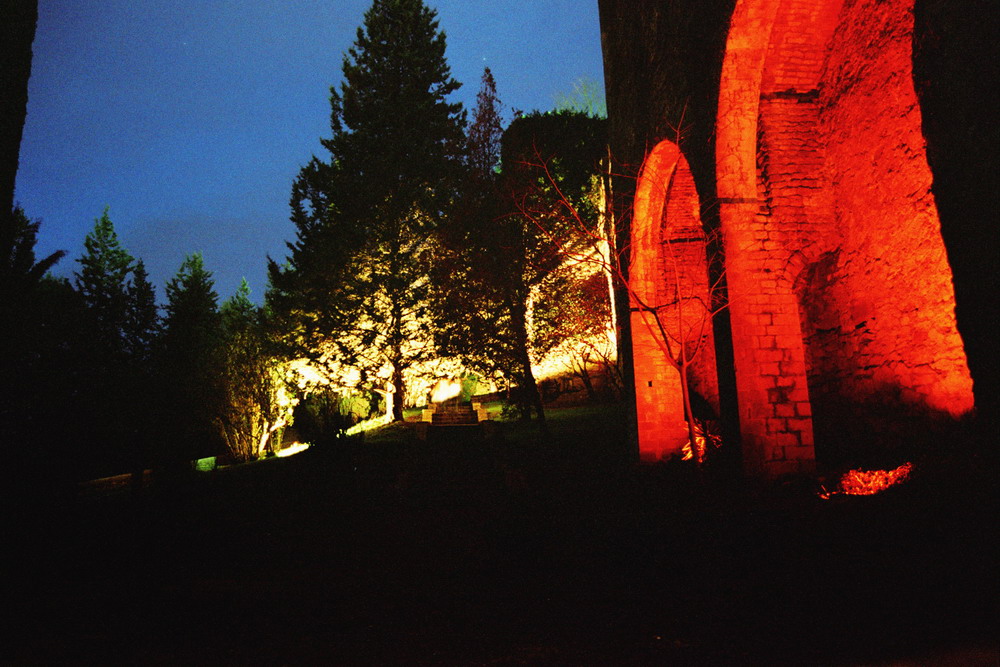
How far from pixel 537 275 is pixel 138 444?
11597mm

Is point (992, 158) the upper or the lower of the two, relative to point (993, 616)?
upper

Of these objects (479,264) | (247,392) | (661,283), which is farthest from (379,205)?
(661,283)

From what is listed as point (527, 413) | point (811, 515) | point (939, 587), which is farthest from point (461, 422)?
point (939, 587)

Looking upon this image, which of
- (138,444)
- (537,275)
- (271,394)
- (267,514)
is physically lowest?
(267,514)

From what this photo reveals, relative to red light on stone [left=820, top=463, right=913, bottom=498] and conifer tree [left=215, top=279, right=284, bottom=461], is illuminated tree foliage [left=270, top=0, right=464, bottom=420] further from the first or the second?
red light on stone [left=820, top=463, right=913, bottom=498]

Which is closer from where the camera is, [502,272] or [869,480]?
[869,480]

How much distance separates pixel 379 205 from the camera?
20.8m

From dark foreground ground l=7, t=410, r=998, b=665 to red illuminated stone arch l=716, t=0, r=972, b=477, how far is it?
1539 millimetres

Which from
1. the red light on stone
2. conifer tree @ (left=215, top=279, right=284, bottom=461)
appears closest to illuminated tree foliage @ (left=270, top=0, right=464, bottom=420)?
conifer tree @ (left=215, top=279, right=284, bottom=461)

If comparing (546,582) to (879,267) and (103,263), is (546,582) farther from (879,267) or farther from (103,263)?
(103,263)

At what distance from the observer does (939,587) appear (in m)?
2.97

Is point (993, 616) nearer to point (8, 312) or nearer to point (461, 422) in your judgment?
point (8, 312)

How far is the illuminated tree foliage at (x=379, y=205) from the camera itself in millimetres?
19781

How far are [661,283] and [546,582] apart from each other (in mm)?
6467
